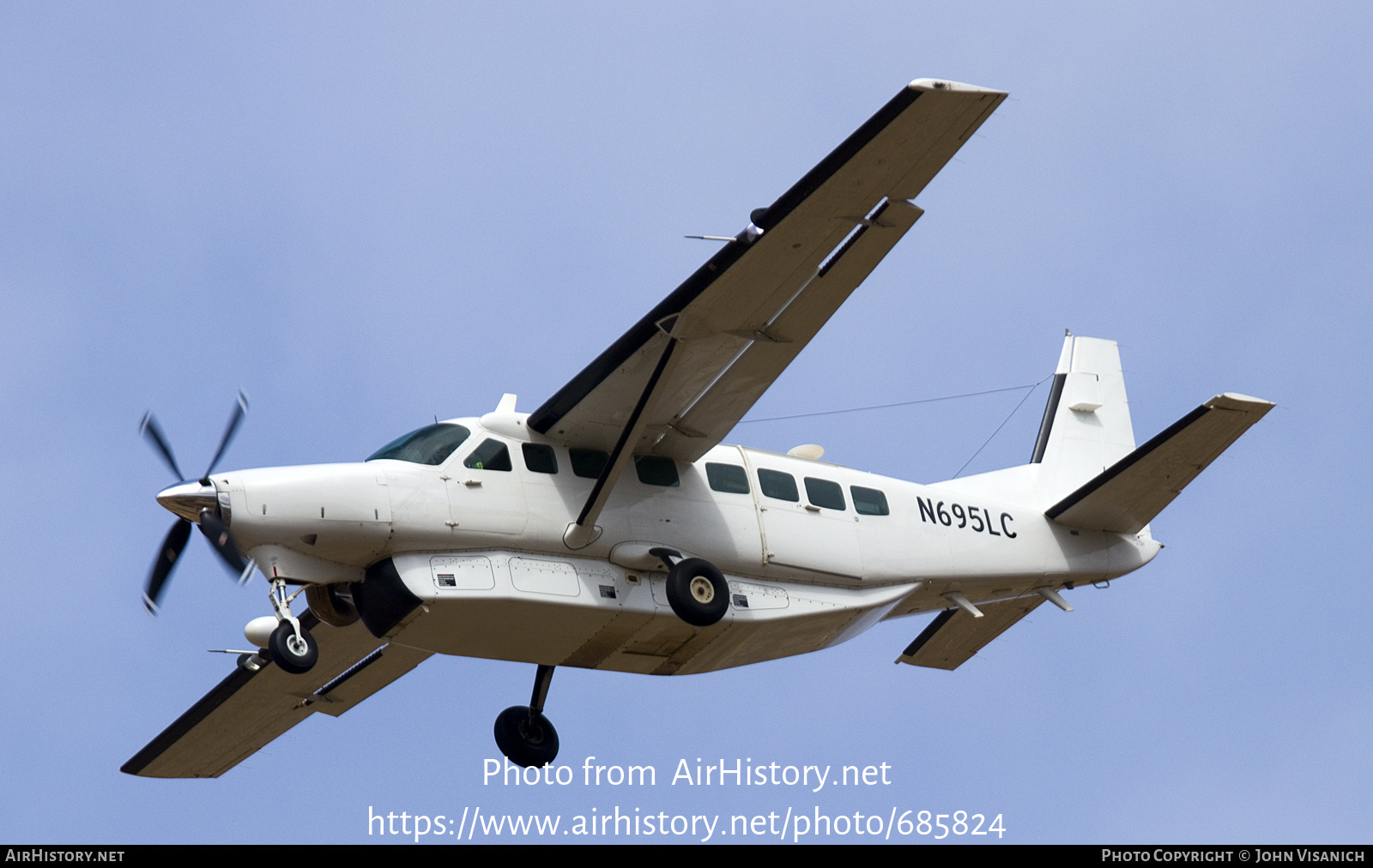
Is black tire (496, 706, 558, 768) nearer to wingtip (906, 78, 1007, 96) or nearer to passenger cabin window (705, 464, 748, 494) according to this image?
passenger cabin window (705, 464, 748, 494)

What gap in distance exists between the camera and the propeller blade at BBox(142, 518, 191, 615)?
798 inches

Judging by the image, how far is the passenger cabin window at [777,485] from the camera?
2203cm

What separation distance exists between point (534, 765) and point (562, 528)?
334 cm

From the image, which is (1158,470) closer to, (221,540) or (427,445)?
(427,445)

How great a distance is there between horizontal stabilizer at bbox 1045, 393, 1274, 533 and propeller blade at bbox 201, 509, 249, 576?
10.8 m

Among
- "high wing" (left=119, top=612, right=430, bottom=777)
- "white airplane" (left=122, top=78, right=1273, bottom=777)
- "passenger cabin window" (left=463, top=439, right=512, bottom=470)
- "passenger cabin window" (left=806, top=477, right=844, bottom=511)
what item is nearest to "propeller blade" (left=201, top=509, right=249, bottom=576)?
"white airplane" (left=122, top=78, right=1273, bottom=777)

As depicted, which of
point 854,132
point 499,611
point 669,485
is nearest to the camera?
point 854,132

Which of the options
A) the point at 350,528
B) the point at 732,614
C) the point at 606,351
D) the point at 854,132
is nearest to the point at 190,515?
the point at 350,528

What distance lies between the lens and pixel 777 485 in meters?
22.1

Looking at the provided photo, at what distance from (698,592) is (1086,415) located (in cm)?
872

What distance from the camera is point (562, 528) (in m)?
20.3

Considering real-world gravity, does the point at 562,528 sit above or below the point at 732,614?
above

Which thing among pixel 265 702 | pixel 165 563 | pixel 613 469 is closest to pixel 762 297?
pixel 613 469
